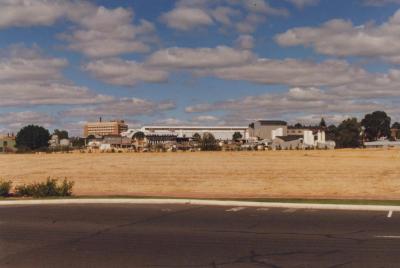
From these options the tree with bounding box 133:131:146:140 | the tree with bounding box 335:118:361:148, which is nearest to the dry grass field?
the tree with bounding box 335:118:361:148

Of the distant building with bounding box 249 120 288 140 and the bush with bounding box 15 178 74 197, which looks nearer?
the bush with bounding box 15 178 74 197

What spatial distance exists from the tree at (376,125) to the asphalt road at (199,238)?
13473 centimetres

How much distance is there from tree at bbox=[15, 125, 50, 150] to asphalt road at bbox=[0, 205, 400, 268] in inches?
4135

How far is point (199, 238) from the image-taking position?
1216cm

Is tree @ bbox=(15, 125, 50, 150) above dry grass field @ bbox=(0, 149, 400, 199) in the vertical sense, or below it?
above

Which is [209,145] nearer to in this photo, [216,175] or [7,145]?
[216,175]

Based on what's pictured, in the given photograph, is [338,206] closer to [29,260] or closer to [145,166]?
[29,260]

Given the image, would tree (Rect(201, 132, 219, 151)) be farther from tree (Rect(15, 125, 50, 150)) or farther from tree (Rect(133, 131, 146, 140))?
tree (Rect(133, 131, 146, 140))

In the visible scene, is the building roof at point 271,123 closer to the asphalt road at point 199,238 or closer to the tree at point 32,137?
the tree at point 32,137

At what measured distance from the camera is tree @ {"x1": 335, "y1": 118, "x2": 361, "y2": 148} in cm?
10956

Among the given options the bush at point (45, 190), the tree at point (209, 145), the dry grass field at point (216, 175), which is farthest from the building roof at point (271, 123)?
the bush at point (45, 190)

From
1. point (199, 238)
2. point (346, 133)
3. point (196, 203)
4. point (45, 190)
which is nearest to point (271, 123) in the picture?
point (346, 133)

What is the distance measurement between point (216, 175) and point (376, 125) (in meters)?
113

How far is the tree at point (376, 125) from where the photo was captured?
478ft
